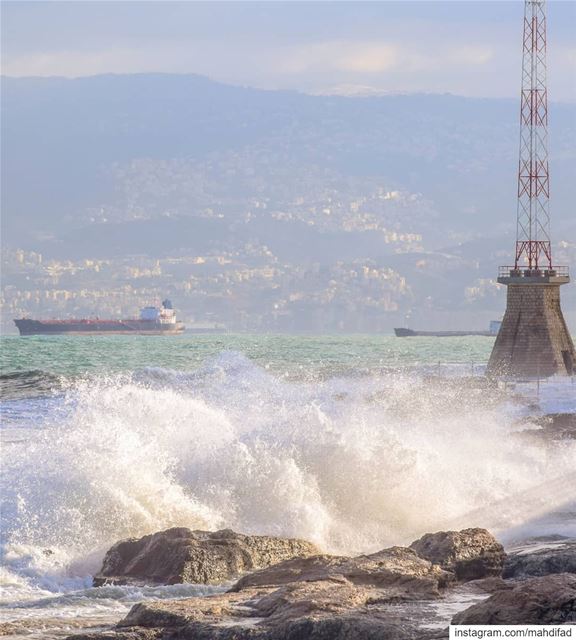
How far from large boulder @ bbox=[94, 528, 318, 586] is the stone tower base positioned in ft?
116

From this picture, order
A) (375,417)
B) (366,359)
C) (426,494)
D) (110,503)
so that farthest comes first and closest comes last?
(366,359) → (375,417) → (426,494) → (110,503)

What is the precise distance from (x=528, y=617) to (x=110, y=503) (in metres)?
8.59

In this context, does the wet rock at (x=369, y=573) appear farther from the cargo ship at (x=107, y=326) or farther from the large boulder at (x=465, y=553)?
the cargo ship at (x=107, y=326)

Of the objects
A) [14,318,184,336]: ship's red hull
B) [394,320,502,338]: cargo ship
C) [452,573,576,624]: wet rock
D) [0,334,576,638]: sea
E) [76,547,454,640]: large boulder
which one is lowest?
[394,320,502,338]: cargo ship

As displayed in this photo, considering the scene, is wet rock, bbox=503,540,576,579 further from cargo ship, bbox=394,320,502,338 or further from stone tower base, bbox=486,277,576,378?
cargo ship, bbox=394,320,502,338

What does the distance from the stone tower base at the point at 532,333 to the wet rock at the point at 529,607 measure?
130 ft

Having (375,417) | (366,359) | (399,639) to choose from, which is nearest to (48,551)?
(399,639)

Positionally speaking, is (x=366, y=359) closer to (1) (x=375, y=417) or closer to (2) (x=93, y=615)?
(1) (x=375, y=417)

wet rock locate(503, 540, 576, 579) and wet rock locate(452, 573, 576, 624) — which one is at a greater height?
wet rock locate(452, 573, 576, 624)

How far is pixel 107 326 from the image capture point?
560 ft

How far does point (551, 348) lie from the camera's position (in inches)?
1929

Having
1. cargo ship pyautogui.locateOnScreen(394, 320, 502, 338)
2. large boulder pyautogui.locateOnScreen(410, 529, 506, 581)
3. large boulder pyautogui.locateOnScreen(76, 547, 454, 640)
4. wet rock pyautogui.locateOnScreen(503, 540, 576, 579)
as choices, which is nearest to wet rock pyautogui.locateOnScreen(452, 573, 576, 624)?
large boulder pyautogui.locateOnScreen(76, 547, 454, 640)

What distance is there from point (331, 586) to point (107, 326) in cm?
16109

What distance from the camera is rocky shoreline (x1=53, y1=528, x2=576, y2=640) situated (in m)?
9.69
